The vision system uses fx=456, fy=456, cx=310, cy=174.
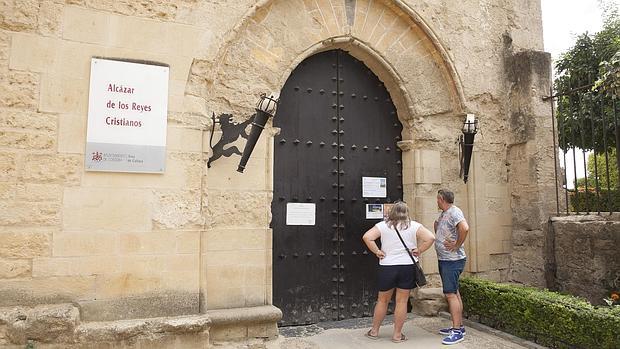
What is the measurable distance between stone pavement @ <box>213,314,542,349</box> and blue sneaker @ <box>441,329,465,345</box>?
0.14 ft

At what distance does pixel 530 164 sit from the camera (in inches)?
223

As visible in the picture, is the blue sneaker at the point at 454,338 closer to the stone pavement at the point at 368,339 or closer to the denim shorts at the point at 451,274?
the stone pavement at the point at 368,339

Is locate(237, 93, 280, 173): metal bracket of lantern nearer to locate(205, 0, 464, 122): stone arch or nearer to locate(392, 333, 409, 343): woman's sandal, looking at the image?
locate(205, 0, 464, 122): stone arch

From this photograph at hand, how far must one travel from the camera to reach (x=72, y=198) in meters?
3.63

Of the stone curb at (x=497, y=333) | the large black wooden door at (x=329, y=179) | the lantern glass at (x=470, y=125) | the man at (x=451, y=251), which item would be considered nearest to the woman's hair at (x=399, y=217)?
the man at (x=451, y=251)

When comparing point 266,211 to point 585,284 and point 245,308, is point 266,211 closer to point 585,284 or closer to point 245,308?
point 245,308

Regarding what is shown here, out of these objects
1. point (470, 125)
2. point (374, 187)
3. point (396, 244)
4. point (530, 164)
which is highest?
point (470, 125)

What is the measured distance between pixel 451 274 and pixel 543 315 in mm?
872

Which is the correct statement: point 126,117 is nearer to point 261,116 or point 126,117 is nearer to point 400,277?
point 261,116

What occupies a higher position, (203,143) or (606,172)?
(203,143)

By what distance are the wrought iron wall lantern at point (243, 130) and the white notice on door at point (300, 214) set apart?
0.88 m

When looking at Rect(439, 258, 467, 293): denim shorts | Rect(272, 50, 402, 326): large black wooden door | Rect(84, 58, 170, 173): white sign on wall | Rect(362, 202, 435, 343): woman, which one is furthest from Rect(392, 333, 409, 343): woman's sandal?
Rect(84, 58, 170, 173): white sign on wall

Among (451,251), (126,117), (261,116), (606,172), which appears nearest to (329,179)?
(261,116)

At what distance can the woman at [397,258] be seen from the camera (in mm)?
4305
